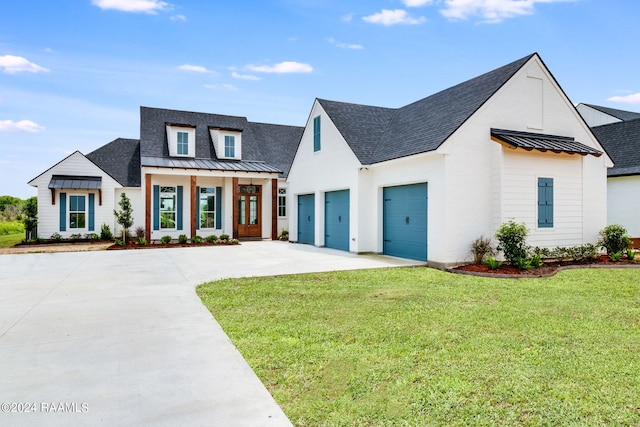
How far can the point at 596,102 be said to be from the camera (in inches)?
1174

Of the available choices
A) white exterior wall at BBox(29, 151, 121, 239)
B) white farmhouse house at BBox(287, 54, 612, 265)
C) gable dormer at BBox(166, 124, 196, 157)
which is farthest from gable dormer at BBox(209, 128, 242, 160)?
white farmhouse house at BBox(287, 54, 612, 265)

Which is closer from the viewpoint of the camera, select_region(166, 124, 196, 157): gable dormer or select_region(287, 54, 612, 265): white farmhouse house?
select_region(287, 54, 612, 265): white farmhouse house

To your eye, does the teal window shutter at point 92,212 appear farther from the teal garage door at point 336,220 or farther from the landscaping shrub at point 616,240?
the landscaping shrub at point 616,240

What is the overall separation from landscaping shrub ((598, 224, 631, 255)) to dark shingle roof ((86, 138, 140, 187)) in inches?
808

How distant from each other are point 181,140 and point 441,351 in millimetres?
19340

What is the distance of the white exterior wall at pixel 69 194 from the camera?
749 inches

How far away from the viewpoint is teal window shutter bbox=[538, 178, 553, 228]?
1167 centimetres

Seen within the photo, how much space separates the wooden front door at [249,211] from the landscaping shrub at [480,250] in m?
13.1

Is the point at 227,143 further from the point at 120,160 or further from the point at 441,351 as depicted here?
the point at 441,351

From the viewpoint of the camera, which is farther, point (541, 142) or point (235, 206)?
point (235, 206)

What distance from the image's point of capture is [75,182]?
19141 millimetres

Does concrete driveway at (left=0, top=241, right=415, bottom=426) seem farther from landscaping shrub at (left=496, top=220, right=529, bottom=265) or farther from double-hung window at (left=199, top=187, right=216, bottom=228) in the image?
double-hung window at (left=199, top=187, right=216, bottom=228)

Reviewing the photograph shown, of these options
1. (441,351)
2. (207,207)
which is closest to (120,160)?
(207,207)

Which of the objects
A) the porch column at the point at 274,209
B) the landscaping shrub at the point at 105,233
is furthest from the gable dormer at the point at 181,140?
the landscaping shrub at the point at 105,233
